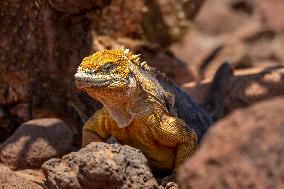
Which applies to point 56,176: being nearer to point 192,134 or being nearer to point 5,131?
point 192,134

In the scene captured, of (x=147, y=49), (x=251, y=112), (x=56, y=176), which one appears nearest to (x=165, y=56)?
(x=147, y=49)

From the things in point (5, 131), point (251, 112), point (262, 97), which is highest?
point (251, 112)

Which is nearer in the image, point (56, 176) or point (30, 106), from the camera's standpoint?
point (56, 176)

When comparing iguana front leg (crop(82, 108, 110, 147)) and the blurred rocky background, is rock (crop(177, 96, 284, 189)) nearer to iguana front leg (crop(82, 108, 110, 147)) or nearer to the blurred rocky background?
the blurred rocky background

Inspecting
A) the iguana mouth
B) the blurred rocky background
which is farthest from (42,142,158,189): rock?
the iguana mouth

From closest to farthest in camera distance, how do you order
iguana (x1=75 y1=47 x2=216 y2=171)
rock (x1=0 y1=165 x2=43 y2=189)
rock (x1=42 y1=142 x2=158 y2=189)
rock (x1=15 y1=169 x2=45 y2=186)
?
rock (x1=42 y1=142 x2=158 y2=189), rock (x1=0 y1=165 x2=43 y2=189), iguana (x1=75 y1=47 x2=216 y2=171), rock (x1=15 y1=169 x2=45 y2=186)

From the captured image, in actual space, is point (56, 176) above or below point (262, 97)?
above

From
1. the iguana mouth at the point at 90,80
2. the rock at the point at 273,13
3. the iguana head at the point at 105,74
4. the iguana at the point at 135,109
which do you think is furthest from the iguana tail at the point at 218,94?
the rock at the point at 273,13
